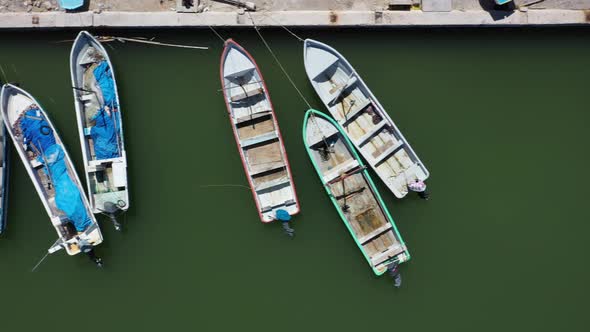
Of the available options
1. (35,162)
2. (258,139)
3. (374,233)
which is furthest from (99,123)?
(374,233)

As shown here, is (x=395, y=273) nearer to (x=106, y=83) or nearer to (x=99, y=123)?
(x=99, y=123)

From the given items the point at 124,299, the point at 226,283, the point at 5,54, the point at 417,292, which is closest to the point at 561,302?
the point at 417,292

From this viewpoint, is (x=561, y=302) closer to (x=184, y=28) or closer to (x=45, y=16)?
(x=184, y=28)

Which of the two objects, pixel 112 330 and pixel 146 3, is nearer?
pixel 146 3

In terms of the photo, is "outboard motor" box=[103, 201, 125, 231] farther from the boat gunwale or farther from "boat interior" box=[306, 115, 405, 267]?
"boat interior" box=[306, 115, 405, 267]

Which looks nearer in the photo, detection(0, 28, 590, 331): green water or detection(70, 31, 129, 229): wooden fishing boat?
detection(70, 31, 129, 229): wooden fishing boat

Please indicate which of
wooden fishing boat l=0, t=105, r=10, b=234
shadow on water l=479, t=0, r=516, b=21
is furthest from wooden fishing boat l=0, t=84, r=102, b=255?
shadow on water l=479, t=0, r=516, b=21
